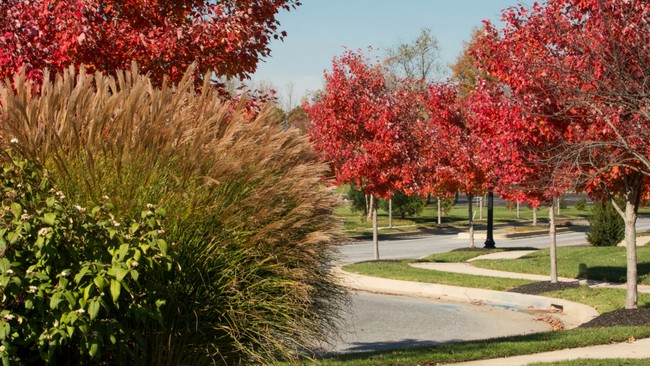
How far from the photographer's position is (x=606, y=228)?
2856 cm

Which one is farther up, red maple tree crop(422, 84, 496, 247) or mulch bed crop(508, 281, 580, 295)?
red maple tree crop(422, 84, 496, 247)

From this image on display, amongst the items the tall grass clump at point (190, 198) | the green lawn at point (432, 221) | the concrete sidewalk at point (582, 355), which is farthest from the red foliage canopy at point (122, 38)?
the green lawn at point (432, 221)

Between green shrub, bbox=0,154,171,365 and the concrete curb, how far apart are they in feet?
27.8

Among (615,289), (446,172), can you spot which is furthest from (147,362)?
(446,172)

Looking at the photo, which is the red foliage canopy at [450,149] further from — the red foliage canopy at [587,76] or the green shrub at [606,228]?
the red foliage canopy at [587,76]

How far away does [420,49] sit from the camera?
56781 mm

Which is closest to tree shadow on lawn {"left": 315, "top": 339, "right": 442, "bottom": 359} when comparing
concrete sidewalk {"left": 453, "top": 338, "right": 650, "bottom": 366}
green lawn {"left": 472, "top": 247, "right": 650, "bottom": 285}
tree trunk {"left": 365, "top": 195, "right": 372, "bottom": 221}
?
concrete sidewalk {"left": 453, "top": 338, "right": 650, "bottom": 366}

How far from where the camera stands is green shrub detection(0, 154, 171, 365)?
481cm

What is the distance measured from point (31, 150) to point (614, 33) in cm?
911

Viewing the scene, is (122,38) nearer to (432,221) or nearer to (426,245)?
(426,245)

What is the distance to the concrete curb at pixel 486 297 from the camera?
47.9ft

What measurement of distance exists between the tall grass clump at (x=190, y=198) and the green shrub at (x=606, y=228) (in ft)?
79.5

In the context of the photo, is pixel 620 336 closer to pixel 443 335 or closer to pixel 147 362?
pixel 443 335

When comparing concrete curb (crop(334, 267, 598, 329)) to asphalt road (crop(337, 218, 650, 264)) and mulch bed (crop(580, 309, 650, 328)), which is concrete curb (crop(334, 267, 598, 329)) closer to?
mulch bed (crop(580, 309, 650, 328))
